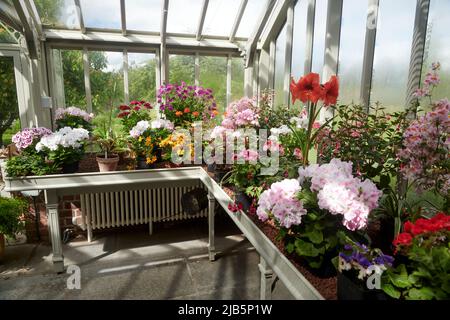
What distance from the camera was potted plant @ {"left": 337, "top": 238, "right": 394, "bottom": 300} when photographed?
107cm

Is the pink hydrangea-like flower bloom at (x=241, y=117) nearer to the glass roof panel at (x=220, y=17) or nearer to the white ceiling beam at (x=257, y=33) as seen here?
the white ceiling beam at (x=257, y=33)

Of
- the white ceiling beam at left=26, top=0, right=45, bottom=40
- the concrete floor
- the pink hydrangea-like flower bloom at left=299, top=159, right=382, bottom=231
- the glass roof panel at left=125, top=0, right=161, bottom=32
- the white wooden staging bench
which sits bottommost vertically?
the concrete floor

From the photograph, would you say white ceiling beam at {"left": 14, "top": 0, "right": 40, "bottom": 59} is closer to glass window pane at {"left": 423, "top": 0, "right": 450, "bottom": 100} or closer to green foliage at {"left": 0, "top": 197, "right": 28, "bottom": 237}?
green foliage at {"left": 0, "top": 197, "right": 28, "bottom": 237}

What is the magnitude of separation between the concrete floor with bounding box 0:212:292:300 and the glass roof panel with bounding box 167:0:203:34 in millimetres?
2820

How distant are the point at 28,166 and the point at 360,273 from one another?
2.78 meters

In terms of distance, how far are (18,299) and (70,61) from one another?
119 inches

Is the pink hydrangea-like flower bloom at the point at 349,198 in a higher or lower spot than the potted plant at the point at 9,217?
higher

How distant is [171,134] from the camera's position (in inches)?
125

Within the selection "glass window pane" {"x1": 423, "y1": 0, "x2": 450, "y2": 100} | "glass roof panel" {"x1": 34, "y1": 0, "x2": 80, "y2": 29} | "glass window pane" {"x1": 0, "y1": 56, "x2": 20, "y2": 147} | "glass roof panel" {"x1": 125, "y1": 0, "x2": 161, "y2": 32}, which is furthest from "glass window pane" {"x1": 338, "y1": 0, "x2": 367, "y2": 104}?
"glass window pane" {"x1": 0, "y1": 56, "x2": 20, "y2": 147}

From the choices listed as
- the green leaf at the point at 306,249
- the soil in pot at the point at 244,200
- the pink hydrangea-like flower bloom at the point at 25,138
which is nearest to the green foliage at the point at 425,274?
the green leaf at the point at 306,249

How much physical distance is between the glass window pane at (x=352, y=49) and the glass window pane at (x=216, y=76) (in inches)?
85.6

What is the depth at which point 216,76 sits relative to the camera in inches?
190

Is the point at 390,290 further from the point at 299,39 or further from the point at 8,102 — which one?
the point at 8,102

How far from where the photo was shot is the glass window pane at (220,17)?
4148 millimetres
